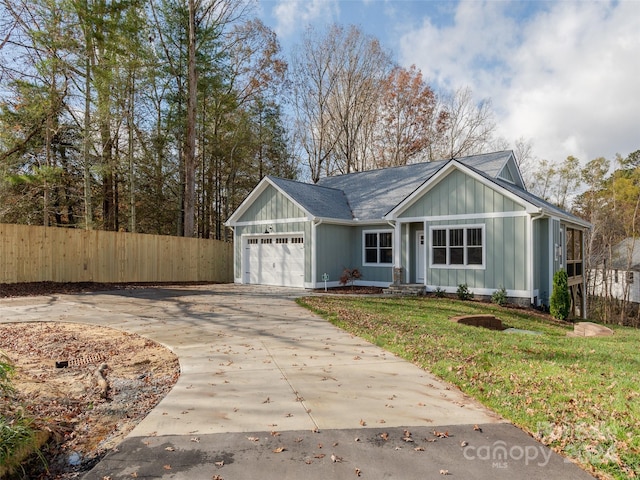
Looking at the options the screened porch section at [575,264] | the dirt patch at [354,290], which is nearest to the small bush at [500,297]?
the dirt patch at [354,290]

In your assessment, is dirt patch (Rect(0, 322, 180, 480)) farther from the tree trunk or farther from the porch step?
the tree trunk

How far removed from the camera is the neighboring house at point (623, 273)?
27.4m

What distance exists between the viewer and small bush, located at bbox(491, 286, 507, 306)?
12.2 m

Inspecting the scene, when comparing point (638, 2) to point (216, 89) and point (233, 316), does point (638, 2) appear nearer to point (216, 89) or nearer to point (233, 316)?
point (233, 316)

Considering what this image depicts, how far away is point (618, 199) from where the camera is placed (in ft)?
99.5

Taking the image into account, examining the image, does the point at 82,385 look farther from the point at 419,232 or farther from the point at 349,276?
the point at 419,232

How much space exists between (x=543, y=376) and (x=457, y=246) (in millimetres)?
8987

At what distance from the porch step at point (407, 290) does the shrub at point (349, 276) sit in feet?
6.04

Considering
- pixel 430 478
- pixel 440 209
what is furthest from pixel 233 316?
pixel 440 209

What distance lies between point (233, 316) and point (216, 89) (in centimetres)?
1846

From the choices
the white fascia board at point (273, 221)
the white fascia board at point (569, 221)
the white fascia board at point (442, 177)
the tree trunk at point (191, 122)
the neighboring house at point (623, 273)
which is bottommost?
the neighboring house at point (623, 273)

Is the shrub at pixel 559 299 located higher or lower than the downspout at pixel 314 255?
lower

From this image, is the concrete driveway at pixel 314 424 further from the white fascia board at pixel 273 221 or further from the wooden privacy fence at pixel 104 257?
the wooden privacy fence at pixel 104 257

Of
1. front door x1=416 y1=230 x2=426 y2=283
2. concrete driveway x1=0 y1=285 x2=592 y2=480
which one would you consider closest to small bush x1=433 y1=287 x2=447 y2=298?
front door x1=416 y1=230 x2=426 y2=283
